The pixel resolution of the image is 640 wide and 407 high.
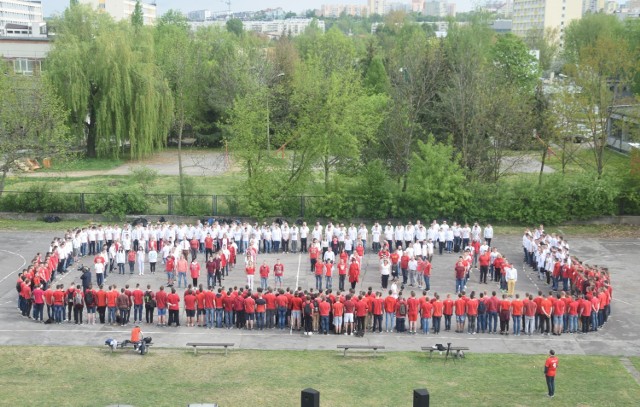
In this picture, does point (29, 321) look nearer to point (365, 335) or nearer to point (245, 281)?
point (245, 281)

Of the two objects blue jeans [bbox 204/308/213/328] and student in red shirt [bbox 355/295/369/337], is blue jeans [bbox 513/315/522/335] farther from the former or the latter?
blue jeans [bbox 204/308/213/328]

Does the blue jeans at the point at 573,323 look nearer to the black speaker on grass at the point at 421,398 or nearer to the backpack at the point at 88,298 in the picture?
the black speaker on grass at the point at 421,398

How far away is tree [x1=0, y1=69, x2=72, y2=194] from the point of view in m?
39.9

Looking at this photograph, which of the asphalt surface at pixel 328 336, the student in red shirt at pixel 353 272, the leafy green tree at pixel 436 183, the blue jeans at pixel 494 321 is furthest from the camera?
the leafy green tree at pixel 436 183

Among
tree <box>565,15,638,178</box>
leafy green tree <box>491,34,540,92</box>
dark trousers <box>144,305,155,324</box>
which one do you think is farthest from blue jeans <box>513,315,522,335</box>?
leafy green tree <box>491,34,540,92</box>

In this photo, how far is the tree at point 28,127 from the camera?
131 ft

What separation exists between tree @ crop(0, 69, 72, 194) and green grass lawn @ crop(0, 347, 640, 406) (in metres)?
19.9

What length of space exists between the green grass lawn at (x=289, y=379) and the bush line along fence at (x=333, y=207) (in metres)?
16.9

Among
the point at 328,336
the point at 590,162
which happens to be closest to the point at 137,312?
the point at 328,336

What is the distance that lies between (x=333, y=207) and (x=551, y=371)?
69.0 ft

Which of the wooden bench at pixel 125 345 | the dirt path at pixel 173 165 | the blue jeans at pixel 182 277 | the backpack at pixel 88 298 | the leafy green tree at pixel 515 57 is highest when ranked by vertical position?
the leafy green tree at pixel 515 57

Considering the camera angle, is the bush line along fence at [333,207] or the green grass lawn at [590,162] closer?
the bush line along fence at [333,207]

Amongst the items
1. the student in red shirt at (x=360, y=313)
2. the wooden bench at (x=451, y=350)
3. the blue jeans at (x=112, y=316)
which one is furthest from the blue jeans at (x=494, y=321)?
the blue jeans at (x=112, y=316)

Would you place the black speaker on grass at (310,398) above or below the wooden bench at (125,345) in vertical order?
above
